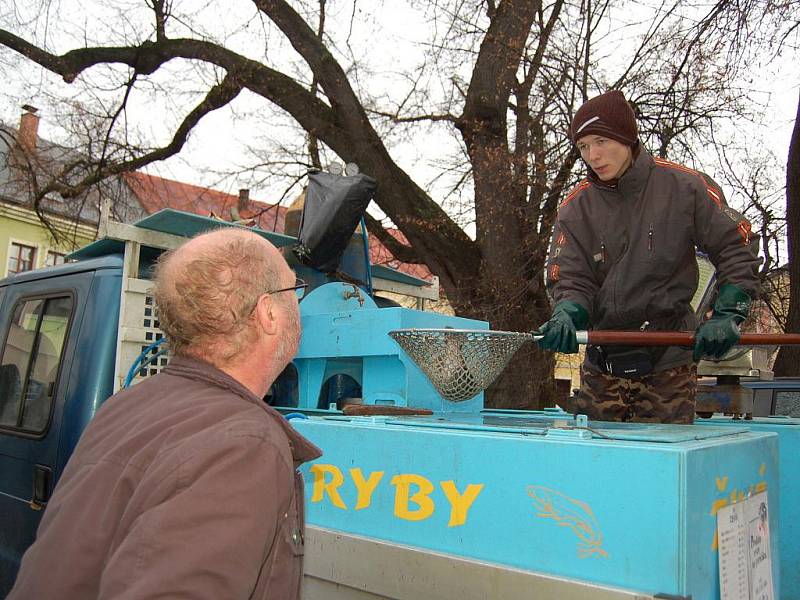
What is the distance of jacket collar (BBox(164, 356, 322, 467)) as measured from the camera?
1381 millimetres

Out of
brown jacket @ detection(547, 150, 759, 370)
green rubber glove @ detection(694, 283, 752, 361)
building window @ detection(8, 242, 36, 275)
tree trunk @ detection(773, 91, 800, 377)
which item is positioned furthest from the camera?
building window @ detection(8, 242, 36, 275)

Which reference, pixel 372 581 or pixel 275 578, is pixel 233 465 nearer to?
pixel 275 578

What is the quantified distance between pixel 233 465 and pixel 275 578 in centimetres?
24

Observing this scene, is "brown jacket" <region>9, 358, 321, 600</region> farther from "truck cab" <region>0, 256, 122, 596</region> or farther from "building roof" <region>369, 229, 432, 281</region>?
"building roof" <region>369, 229, 432, 281</region>

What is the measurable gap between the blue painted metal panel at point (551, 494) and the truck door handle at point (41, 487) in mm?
1979

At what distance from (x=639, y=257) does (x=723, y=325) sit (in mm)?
450

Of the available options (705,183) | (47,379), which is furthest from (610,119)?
(47,379)

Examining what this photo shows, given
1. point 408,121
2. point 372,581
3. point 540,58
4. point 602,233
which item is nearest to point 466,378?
point 372,581

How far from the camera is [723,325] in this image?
238 cm

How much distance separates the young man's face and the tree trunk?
6599mm

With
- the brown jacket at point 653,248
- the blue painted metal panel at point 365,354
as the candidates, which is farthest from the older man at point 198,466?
the brown jacket at point 653,248

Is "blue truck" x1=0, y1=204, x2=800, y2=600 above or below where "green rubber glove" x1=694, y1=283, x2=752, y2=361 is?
below

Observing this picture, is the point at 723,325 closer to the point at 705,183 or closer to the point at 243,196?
the point at 705,183

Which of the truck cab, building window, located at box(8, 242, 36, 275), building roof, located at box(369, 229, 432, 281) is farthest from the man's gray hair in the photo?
building window, located at box(8, 242, 36, 275)
